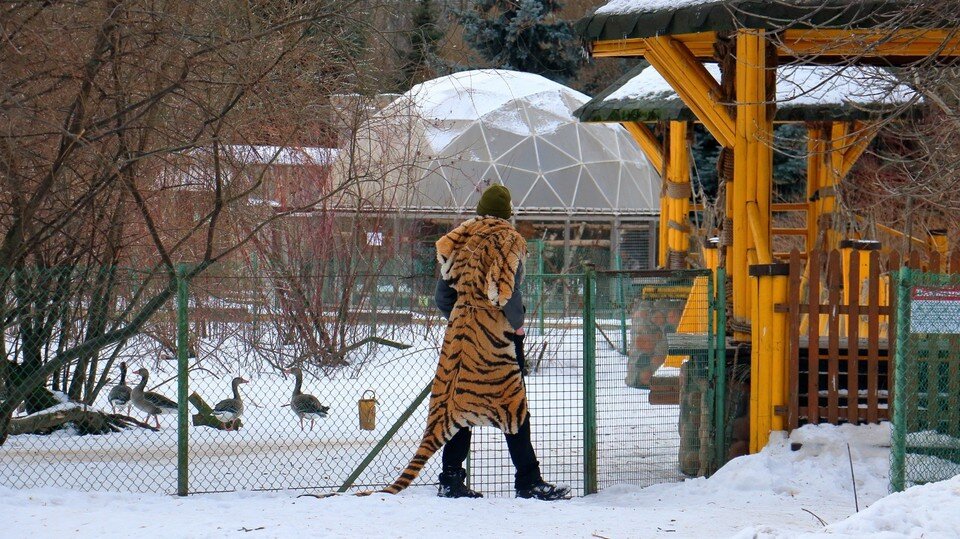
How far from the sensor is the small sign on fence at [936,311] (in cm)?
725

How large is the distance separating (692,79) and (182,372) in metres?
5.21

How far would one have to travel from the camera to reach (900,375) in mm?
7242

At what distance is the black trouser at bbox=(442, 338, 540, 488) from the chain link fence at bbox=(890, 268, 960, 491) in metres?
2.37

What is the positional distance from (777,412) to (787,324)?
68 centimetres

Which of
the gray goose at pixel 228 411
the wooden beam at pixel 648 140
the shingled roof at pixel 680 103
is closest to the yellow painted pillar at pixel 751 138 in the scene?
the shingled roof at pixel 680 103

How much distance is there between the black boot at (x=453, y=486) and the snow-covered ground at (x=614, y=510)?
19 cm

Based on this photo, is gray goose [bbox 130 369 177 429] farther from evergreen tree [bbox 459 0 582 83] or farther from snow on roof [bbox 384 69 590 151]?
evergreen tree [bbox 459 0 582 83]

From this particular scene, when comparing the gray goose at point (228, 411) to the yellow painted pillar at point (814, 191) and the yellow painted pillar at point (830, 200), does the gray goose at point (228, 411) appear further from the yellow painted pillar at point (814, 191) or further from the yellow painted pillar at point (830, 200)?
the yellow painted pillar at point (814, 191)

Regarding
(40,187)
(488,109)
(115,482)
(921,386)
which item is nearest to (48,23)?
(40,187)

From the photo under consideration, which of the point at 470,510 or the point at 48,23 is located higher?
the point at 48,23

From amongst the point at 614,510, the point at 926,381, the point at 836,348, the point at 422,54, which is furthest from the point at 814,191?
the point at 614,510

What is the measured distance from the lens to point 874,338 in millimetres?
8695

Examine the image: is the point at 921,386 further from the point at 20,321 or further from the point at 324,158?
the point at 324,158

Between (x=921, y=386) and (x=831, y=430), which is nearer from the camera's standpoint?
(x=831, y=430)
